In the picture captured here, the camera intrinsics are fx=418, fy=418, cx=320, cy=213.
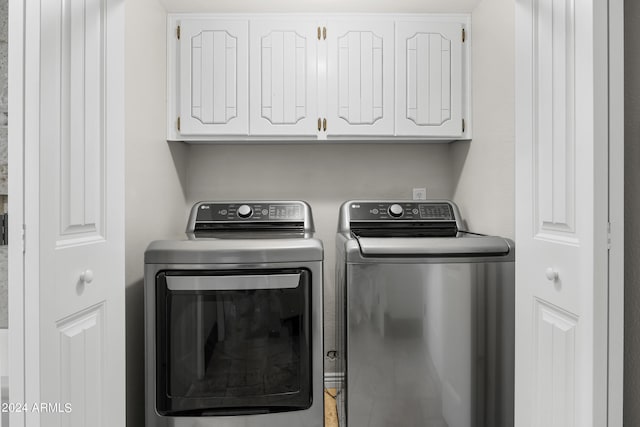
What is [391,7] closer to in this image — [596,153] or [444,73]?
[444,73]

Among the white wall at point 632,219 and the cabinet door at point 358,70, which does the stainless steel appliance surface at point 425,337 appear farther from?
the cabinet door at point 358,70

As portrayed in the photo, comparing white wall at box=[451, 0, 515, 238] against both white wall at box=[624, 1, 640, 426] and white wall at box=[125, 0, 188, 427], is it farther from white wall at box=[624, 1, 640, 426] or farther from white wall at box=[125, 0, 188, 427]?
white wall at box=[125, 0, 188, 427]

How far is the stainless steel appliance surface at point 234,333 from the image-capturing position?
62.1 inches

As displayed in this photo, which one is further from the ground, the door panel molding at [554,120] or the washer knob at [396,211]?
the door panel molding at [554,120]

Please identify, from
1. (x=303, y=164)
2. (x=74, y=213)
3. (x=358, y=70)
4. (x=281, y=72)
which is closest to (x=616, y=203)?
(x=74, y=213)

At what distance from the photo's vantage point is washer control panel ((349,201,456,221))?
2201 millimetres

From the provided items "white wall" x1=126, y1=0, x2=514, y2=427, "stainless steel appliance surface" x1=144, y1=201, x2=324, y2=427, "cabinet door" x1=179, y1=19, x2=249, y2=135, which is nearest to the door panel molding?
"white wall" x1=126, y1=0, x2=514, y2=427

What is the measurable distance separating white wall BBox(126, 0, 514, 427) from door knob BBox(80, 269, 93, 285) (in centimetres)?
57

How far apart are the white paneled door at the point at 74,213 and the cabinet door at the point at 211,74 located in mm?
797

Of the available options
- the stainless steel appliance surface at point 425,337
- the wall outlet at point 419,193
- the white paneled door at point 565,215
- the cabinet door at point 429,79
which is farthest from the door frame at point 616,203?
the wall outlet at point 419,193

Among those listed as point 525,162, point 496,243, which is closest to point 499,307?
point 496,243

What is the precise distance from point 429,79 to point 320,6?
0.65 m

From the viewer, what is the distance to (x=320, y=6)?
2043 mm

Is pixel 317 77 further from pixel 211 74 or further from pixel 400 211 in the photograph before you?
pixel 400 211
